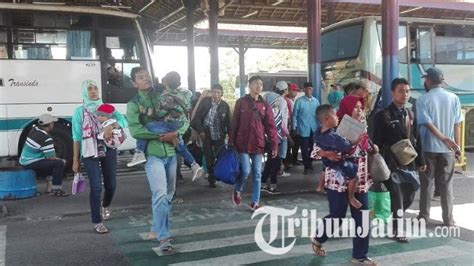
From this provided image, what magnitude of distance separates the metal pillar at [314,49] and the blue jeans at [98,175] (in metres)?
6.27

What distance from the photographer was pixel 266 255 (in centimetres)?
437

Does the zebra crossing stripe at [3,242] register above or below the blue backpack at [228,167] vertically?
below

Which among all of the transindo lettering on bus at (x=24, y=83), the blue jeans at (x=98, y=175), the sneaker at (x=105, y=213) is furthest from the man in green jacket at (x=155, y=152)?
the transindo lettering on bus at (x=24, y=83)

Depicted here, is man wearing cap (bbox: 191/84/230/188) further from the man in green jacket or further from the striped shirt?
the man in green jacket

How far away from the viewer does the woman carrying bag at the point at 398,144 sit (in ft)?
14.8

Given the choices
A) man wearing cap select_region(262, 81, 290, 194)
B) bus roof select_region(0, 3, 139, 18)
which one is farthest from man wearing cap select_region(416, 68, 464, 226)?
bus roof select_region(0, 3, 139, 18)

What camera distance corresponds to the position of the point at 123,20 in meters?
9.59

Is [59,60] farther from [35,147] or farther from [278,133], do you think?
[278,133]

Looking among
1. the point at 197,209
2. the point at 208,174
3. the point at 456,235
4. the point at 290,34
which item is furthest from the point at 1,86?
the point at 290,34

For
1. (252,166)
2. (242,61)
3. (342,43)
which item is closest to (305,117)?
(252,166)

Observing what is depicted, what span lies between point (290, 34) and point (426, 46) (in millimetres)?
9843

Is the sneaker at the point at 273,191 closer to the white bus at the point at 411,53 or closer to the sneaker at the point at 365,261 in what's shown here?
the sneaker at the point at 365,261

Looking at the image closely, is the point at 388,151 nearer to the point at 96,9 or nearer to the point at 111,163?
the point at 111,163

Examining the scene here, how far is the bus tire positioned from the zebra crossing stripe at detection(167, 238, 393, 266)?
18.1 ft
